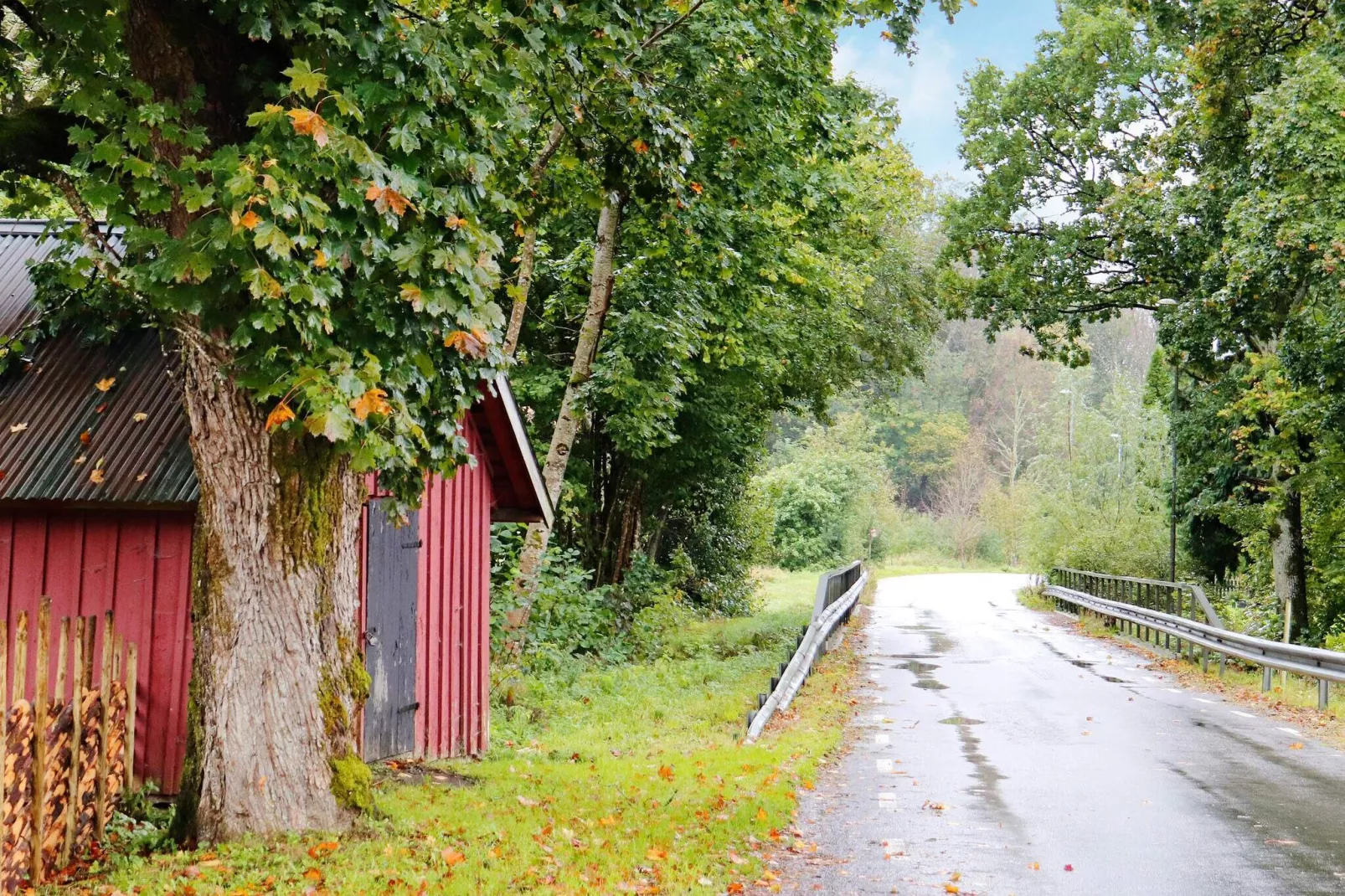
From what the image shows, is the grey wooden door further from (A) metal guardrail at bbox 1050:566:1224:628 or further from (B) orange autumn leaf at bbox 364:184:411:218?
(A) metal guardrail at bbox 1050:566:1224:628

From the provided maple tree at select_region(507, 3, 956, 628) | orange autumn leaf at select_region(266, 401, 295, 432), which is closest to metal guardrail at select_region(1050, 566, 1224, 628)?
maple tree at select_region(507, 3, 956, 628)

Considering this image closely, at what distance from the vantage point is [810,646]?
16750mm

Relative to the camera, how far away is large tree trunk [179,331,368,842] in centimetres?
703

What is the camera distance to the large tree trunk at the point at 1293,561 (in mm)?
25391

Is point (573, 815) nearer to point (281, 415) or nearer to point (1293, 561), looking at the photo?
point (281, 415)

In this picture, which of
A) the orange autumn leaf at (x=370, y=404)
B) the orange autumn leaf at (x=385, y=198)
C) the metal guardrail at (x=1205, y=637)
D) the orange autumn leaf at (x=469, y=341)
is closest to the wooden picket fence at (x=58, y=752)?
the orange autumn leaf at (x=370, y=404)

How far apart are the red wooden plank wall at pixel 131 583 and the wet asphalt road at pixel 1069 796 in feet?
16.5

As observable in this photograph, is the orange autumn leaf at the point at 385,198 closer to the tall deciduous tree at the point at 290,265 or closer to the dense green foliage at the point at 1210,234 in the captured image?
the tall deciduous tree at the point at 290,265

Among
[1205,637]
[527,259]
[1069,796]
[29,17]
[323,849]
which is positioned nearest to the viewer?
[323,849]

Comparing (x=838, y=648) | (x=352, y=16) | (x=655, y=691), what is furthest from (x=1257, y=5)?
(x=352, y=16)

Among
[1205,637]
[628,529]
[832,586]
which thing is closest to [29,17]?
[832,586]

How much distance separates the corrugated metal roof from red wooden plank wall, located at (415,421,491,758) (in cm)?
249

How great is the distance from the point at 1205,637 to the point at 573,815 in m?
15.1

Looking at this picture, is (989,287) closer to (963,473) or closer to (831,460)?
(831,460)
